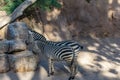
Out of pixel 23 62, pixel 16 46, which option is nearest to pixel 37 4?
pixel 16 46

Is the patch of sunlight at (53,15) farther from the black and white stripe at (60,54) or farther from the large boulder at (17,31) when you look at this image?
the black and white stripe at (60,54)

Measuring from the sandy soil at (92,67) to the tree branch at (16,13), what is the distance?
176cm

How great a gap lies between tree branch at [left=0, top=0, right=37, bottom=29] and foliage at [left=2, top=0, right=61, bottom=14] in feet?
0.93

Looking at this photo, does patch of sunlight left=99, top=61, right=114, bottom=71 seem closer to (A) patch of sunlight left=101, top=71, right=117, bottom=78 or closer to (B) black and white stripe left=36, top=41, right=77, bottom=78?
(A) patch of sunlight left=101, top=71, right=117, bottom=78

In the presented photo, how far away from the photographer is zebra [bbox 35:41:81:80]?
798 cm

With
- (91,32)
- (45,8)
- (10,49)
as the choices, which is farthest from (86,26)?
(10,49)

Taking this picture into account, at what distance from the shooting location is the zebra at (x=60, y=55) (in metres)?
7.98

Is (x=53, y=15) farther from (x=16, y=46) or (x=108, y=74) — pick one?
(x=108, y=74)

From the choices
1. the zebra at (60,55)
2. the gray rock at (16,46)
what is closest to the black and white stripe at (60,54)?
the zebra at (60,55)

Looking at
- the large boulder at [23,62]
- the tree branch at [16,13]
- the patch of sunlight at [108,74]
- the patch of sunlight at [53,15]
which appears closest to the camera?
the large boulder at [23,62]

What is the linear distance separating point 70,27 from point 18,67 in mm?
4812

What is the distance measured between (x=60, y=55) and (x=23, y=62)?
1.00 meters

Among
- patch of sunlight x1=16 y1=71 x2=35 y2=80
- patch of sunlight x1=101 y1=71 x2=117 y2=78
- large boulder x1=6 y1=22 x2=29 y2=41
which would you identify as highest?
large boulder x1=6 y1=22 x2=29 y2=41

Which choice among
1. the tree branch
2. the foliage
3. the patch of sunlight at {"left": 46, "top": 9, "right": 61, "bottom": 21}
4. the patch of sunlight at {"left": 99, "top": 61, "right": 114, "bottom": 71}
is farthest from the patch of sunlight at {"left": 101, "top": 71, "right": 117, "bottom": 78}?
the patch of sunlight at {"left": 46, "top": 9, "right": 61, "bottom": 21}
